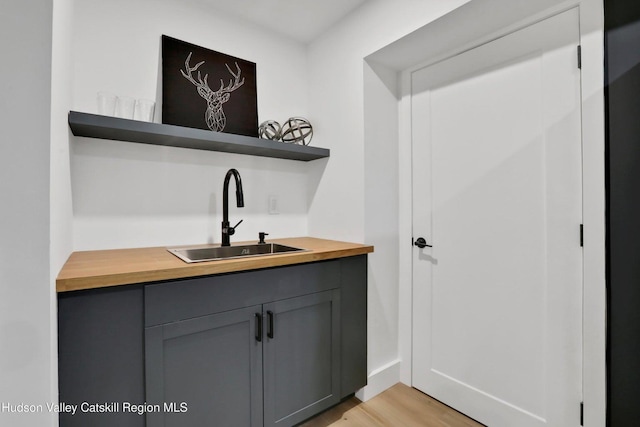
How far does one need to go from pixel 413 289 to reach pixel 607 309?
940mm

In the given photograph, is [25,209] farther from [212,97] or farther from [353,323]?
[353,323]

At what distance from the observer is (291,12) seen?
195 centimetres

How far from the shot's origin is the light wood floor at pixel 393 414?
1.64 m

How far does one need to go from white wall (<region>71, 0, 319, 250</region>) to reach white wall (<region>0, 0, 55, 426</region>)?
731 millimetres

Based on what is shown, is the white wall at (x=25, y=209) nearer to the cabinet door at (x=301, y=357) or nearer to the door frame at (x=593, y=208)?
the cabinet door at (x=301, y=357)

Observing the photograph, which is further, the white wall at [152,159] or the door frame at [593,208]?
the white wall at [152,159]

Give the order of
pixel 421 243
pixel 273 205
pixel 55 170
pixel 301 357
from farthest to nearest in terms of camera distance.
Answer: pixel 273 205 → pixel 421 243 → pixel 301 357 → pixel 55 170

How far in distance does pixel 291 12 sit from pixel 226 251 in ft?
5.12

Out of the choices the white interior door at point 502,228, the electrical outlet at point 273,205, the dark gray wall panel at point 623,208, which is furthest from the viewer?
the electrical outlet at point 273,205

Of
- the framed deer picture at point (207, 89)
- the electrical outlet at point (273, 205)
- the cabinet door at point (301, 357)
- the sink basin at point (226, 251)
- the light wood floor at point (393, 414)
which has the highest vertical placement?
the framed deer picture at point (207, 89)

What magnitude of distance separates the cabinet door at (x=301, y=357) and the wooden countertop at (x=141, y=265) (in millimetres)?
217

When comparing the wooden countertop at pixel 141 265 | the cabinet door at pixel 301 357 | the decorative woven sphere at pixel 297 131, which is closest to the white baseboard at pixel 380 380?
→ the cabinet door at pixel 301 357

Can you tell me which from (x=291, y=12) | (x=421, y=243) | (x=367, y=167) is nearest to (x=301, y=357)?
(x=421, y=243)

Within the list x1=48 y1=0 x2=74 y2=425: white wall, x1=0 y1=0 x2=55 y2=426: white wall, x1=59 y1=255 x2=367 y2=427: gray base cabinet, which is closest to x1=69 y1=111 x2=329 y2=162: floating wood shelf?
x1=48 y1=0 x2=74 y2=425: white wall
